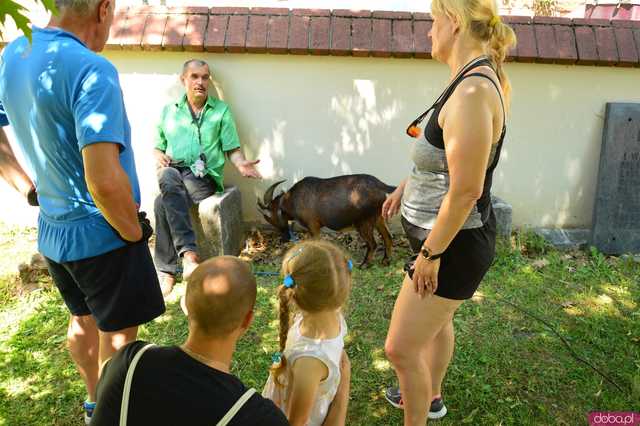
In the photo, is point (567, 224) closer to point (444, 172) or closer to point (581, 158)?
point (581, 158)

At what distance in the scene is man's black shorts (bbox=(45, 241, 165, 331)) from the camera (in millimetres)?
2148

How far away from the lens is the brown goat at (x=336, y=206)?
15.2 ft

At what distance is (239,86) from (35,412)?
3238 millimetres

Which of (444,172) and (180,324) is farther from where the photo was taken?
(180,324)

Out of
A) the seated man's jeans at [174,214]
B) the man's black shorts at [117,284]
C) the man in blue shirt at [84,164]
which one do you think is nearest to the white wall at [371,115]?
the seated man's jeans at [174,214]

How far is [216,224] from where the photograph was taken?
14.9 ft

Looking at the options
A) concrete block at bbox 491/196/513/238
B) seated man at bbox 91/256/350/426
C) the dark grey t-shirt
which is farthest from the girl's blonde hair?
concrete block at bbox 491/196/513/238

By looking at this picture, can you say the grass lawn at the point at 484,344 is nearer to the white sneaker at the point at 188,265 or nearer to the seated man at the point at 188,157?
the white sneaker at the point at 188,265

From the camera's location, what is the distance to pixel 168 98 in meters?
4.99

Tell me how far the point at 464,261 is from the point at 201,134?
3165 mm

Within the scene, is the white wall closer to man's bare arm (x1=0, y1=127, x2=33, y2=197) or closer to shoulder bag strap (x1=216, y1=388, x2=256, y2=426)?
man's bare arm (x1=0, y1=127, x2=33, y2=197)

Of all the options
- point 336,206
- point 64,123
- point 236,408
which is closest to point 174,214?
point 336,206

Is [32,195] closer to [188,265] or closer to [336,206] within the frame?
[188,265]

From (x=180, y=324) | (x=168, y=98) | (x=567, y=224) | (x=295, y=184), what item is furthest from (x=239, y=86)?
(x=567, y=224)
